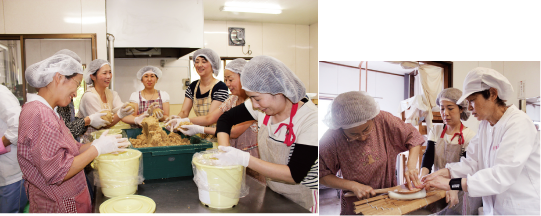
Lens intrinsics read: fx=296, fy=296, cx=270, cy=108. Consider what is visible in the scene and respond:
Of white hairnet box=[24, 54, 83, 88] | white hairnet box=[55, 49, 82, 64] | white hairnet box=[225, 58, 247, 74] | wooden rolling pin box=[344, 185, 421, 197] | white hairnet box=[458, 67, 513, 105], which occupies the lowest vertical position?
wooden rolling pin box=[344, 185, 421, 197]

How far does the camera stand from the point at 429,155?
1.45 m

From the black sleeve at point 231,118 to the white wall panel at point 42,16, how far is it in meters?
1.01

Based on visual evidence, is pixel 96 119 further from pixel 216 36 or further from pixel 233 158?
pixel 233 158

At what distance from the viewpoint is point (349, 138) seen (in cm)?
142

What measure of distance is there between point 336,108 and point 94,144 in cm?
110

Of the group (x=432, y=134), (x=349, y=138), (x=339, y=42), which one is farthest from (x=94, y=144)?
(x=432, y=134)

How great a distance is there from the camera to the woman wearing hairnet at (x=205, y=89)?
6.46ft

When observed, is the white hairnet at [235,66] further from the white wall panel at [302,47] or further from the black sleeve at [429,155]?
the black sleeve at [429,155]

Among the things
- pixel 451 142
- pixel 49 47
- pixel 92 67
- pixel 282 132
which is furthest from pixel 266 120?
pixel 49 47

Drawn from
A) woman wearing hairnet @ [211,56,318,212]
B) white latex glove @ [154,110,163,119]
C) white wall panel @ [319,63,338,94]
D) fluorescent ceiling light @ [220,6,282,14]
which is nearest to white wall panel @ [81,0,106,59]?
white latex glove @ [154,110,163,119]

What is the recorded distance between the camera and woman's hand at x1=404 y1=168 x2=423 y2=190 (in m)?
1.43

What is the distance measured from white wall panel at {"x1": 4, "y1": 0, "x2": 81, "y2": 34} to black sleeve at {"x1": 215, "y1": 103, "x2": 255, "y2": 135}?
1.01 m

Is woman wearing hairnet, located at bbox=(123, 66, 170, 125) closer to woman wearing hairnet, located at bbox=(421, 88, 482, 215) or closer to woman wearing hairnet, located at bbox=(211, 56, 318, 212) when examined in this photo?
woman wearing hairnet, located at bbox=(211, 56, 318, 212)

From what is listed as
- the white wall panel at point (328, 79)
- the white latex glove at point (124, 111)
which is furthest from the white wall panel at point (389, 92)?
the white latex glove at point (124, 111)
